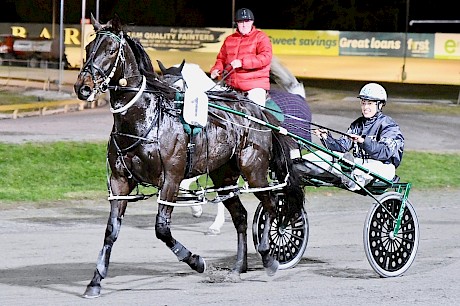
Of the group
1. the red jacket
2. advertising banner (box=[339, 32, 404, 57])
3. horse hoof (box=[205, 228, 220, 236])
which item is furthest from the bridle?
advertising banner (box=[339, 32, 404, 57])

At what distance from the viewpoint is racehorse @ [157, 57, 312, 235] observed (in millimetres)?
7988

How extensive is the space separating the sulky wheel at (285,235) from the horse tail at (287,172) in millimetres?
136

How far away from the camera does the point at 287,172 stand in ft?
27.8

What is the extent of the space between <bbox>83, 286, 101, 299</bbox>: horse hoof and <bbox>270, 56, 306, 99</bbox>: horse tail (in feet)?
12.1

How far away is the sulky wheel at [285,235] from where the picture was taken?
8633 millimetres

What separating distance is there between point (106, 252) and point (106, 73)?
48.9 inches

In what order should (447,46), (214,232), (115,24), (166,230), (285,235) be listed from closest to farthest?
(115,24) < (166,230) < (285,235) < (214,232) < (447,46)

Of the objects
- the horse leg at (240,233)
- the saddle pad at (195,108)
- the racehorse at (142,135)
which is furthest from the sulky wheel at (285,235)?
the saddle pad at (195,108)

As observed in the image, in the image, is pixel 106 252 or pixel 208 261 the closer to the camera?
pixel 106 252

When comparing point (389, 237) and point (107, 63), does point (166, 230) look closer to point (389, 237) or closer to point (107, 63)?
point (107, 63)

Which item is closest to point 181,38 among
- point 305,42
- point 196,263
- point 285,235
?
point 305,42

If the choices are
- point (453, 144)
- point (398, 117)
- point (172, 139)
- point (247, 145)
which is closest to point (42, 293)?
point (172, 139)

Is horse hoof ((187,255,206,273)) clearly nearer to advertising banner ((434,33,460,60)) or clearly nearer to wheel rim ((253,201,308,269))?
wheel rim ((253,201,308,269))

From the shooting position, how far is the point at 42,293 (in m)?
7.20
